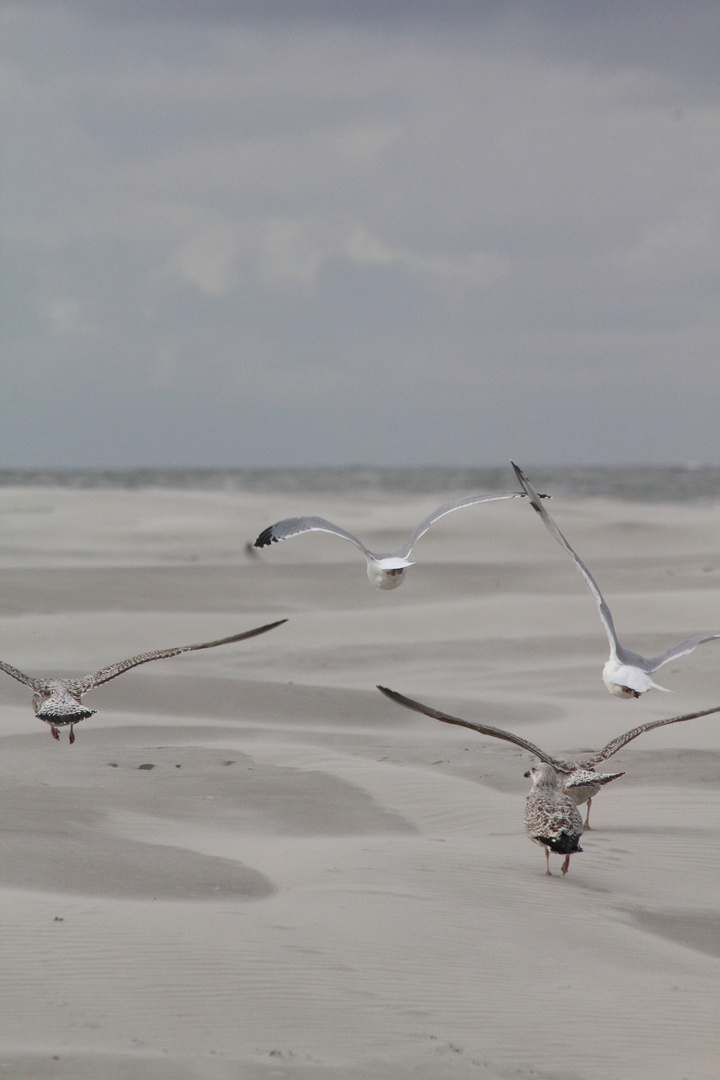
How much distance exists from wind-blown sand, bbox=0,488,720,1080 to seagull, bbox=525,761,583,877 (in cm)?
34

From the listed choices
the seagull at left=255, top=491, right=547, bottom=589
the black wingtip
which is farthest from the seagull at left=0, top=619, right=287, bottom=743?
the seagull at left=255, top=491, right=547, bottom=589

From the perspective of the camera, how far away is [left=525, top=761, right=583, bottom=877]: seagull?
6.75 m

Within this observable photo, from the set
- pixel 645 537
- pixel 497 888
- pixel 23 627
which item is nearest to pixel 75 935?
pixel 497 888

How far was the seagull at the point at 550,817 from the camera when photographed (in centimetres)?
675

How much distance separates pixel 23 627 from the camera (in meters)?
16.7

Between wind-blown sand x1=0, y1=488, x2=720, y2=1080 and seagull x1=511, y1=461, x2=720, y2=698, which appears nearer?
wind-blown sand x1=0, y1=488, x2=720, y2=1080

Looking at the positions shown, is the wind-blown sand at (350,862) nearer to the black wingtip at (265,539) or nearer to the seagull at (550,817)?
the seagull at (550,817)

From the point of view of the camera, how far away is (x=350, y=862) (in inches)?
288

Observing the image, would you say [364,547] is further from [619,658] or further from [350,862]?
[350,862]

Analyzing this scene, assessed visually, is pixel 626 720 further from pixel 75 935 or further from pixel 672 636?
pixel 75 935

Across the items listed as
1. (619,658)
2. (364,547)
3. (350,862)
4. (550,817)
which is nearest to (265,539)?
(364,547)

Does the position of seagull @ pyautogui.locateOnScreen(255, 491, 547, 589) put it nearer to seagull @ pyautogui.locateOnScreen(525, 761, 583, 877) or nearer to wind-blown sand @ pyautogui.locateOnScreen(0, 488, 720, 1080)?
wind-blown sand @ pyautogui.locateOnScreen(0, 488, 720, 1080)

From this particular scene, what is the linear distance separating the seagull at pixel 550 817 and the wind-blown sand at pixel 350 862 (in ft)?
1.13

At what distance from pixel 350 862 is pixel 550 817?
4.10 feet
